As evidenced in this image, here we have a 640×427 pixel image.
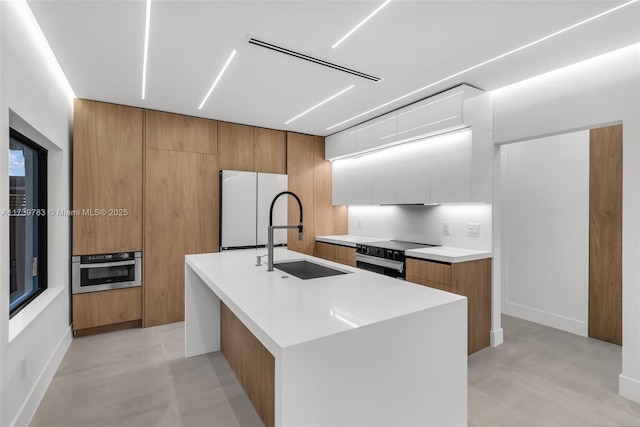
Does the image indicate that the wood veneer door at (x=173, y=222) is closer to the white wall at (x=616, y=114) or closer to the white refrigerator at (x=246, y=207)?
the white refrigerator at (x=246, y=207)

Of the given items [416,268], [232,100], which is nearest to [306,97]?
[232,100]

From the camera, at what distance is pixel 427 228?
3.98 m

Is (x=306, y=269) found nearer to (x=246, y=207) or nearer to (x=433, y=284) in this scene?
(x=433, y=284)

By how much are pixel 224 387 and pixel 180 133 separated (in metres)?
2.96

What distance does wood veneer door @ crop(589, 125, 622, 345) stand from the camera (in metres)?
3.15

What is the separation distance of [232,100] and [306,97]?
2.65ft

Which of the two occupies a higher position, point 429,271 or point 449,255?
point 449,255

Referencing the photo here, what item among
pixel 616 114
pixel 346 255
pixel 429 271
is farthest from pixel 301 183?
pixel 616 114

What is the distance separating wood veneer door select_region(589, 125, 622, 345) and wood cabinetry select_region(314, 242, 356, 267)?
2588 mm

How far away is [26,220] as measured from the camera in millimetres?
2633

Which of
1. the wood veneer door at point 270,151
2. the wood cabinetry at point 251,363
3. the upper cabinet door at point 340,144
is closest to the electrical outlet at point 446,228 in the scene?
the upper cabinet door at point 340,144

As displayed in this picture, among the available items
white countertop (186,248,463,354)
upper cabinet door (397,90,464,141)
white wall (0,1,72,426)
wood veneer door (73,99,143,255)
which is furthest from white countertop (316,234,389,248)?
white wall (0,1,72,426)

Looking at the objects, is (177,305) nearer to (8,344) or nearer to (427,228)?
(8,344)

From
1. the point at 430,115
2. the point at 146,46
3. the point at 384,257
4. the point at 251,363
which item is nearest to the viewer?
the point at 251,363
